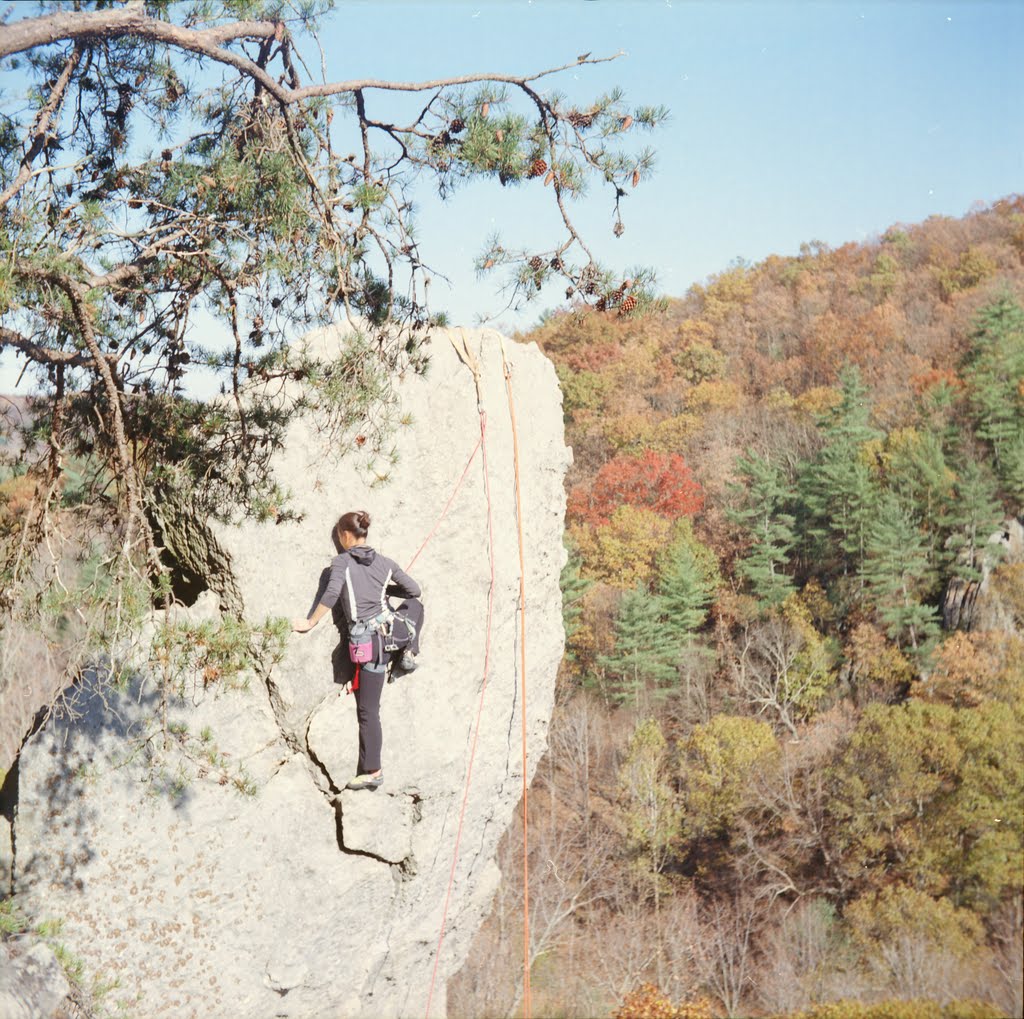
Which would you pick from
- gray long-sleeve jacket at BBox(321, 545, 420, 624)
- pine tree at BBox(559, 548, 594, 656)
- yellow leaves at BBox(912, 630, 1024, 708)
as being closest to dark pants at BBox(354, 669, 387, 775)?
gray long-sleeve jacket at BBox(321, 545, 420, 624)

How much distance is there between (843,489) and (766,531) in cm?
295

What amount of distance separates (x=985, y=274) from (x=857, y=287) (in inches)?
226

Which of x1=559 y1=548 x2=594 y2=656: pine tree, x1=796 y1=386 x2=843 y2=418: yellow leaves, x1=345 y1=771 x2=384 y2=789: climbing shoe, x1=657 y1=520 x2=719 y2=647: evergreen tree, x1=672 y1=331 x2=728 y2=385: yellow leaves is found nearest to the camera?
x1=345 y1=771 x2=384 y2=789: climbing shoe

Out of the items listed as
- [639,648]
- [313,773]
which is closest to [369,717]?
[313,773]

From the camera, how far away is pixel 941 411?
3216 centimetres

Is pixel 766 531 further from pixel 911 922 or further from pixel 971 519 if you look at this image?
pixel 911 922

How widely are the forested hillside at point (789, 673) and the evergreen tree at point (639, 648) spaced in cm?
11

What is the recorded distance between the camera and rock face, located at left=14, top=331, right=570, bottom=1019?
496 cm

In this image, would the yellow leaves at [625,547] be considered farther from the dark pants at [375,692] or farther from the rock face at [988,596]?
the dark pants at [375,692]

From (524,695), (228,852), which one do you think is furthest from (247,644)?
(524,695)

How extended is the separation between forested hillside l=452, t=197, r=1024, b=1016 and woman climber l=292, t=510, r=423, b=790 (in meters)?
6.20

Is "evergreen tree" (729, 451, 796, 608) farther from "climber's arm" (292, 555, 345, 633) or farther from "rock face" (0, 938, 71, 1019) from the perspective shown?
"rock face" (0, 938, 71, 1019)

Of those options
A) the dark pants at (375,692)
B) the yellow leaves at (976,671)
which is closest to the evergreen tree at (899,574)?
the yellow leaves at (976,671)

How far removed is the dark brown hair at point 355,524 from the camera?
5145 mm
